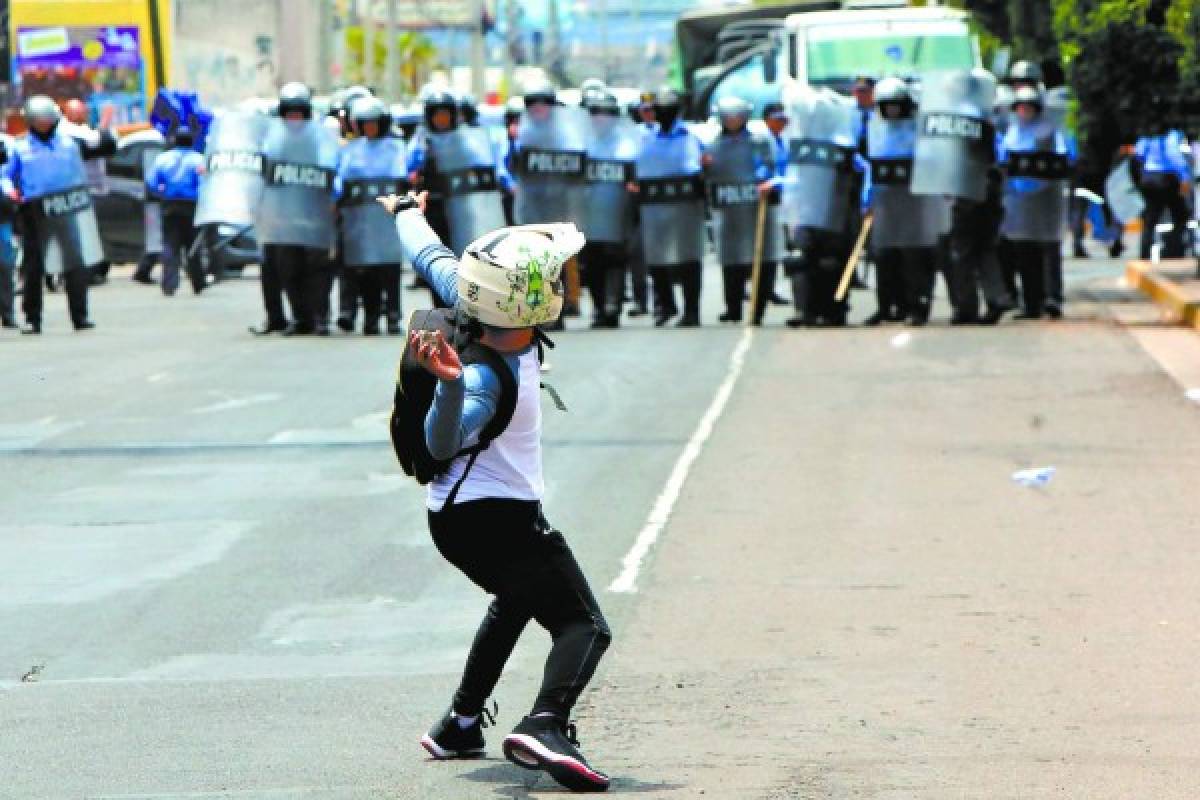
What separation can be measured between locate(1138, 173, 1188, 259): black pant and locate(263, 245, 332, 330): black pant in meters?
11.0

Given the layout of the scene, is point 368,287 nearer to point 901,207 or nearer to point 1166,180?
point 901,207

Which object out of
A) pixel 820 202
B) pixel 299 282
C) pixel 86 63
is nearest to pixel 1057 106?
pixel 820 202

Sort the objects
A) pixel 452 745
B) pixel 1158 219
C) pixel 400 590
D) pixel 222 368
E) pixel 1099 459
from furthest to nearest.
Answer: pixel 1158 219, pixel 222 368, pixel 1099 459, pixel 400 590, pixel 452 745

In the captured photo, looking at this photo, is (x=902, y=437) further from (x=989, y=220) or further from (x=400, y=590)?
(x=989, y=220)

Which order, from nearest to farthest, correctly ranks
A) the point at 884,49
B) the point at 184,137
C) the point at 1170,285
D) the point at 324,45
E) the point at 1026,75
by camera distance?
the point at 1026,75 → the point at 1170,285 → the point at 184,137 → the point at 884,49 → the point at 324,45

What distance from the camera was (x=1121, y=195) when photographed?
3634 cm

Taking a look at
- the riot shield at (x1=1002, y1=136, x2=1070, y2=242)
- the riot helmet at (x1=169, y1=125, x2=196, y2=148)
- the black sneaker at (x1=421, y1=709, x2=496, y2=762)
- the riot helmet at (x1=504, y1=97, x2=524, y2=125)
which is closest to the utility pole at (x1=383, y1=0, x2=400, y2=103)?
the riot helmet at (x1=169, y1=125, x2=196, y2=148)

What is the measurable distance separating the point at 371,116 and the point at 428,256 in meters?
16.7

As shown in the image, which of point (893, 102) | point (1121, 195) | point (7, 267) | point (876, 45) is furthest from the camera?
point (876, 45)

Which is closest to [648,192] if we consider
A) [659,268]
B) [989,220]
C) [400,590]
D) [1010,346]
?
[659,268]

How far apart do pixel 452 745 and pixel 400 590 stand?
10.4 ft

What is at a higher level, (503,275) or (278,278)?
(503,275)

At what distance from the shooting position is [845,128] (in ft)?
80.5

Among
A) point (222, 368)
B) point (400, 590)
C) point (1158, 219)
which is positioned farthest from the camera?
point (1158, 219)
